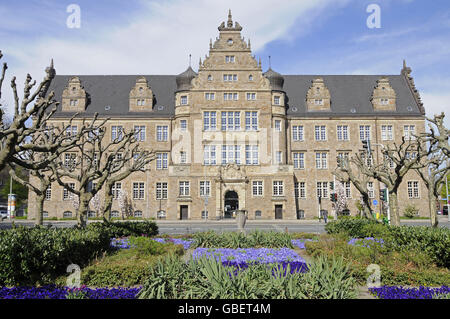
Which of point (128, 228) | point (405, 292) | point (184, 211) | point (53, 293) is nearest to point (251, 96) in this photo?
point (184, 211)

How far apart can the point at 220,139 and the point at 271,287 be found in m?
36.1

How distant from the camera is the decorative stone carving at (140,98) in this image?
155ft

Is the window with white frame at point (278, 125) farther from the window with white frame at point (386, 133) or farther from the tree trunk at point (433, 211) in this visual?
the tree trunk at point (433, 211)

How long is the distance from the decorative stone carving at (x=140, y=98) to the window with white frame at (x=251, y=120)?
44.5 ft

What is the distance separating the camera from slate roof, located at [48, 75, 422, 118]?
4672cm

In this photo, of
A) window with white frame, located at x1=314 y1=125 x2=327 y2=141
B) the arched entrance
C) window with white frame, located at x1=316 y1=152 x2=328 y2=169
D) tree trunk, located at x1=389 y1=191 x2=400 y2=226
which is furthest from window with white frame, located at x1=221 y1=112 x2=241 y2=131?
tree trunk, located at x1=389 y1=191 x2=400 y2=226

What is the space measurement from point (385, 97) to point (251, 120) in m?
19.2

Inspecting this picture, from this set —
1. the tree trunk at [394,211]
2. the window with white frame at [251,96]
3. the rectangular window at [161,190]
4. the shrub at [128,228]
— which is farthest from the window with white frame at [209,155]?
the tree trunk at [394,211]

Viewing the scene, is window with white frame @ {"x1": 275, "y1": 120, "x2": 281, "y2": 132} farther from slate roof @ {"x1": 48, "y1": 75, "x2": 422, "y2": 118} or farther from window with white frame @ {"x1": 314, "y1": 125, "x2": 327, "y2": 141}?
window with white frame @ {"x1": 314, "y1": 125, "x2": 327, "y2": 141}

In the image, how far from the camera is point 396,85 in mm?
49906

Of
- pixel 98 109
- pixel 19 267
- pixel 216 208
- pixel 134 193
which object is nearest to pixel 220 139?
pixel 216 208

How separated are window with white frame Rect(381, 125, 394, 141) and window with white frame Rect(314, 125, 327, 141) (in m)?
7.57

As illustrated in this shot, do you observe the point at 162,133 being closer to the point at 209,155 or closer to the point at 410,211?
the point at 209,155
